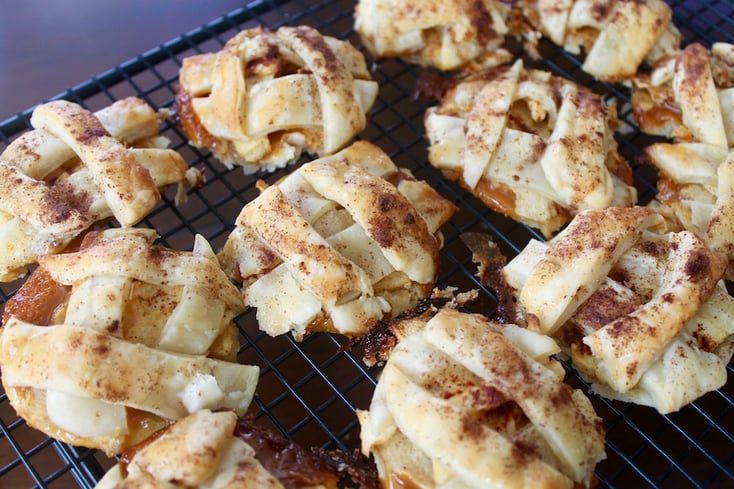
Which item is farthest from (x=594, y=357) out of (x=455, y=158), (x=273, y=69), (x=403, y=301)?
(x=273, y=69)

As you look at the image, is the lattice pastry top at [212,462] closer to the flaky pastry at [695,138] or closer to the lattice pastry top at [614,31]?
the flaky pastry at [695,138]

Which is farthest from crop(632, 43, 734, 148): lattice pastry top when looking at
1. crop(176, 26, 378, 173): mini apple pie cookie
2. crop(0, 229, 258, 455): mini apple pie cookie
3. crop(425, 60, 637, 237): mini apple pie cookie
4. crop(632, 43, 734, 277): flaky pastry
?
crop(0, 229, 258, 455): mini apple pie cookie

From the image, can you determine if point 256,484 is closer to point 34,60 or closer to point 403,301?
point 403,301

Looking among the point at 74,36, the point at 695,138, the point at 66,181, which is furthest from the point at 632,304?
the point at 74,36

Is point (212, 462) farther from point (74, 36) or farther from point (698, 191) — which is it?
point (74, 36)

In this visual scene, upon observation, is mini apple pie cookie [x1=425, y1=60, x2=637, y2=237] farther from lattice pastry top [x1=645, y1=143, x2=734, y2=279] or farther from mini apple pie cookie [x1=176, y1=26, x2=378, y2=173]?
mini apple pie cookie [x1=176, y1=26, x2=378, y2=173]

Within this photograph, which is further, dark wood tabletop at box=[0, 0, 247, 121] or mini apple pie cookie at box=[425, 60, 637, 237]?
dark wood tabletop at box=[0, 0, 247, 121]
